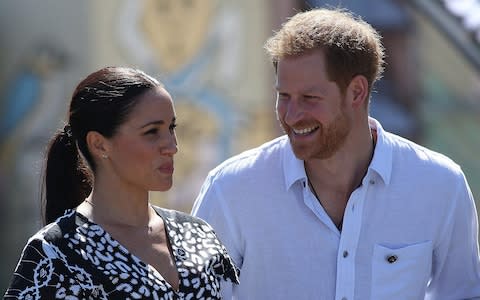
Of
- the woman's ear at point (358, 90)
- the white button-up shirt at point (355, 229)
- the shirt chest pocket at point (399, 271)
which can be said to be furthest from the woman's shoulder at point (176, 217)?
the woman's ear at point (358, 90)

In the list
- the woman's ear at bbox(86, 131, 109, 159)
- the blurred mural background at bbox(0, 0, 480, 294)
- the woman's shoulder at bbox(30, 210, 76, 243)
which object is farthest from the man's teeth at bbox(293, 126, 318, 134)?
the blurred mural background at bbox(0, 0, 480, 294)

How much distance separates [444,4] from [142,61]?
2611 mm

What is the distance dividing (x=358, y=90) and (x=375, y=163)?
26 centimetres

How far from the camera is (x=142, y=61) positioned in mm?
8609

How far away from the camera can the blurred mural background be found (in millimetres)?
7223

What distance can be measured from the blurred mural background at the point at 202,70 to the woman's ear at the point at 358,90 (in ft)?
8.81

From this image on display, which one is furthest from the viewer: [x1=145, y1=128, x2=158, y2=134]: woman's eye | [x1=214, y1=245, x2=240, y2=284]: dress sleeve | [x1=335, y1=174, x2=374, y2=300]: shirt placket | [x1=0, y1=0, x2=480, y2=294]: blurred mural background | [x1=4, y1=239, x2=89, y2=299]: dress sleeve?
[x1=0, y1=0, x2=480, y2=294]: blurred mural background

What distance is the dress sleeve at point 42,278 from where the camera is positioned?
8.65ft

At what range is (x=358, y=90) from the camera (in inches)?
143

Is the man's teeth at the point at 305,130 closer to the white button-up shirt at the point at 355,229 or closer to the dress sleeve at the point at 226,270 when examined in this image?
the white button-up shirt at the point at 355,229

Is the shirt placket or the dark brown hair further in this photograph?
the shirt placket

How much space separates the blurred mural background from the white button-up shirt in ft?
9.13

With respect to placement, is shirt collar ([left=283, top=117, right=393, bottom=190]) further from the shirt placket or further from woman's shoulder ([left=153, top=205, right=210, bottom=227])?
woman's shoulder ([left=153, top=205, right=210, bottom=227])

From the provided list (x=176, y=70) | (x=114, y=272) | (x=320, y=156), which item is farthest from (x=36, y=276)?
(x=176, y=70)
